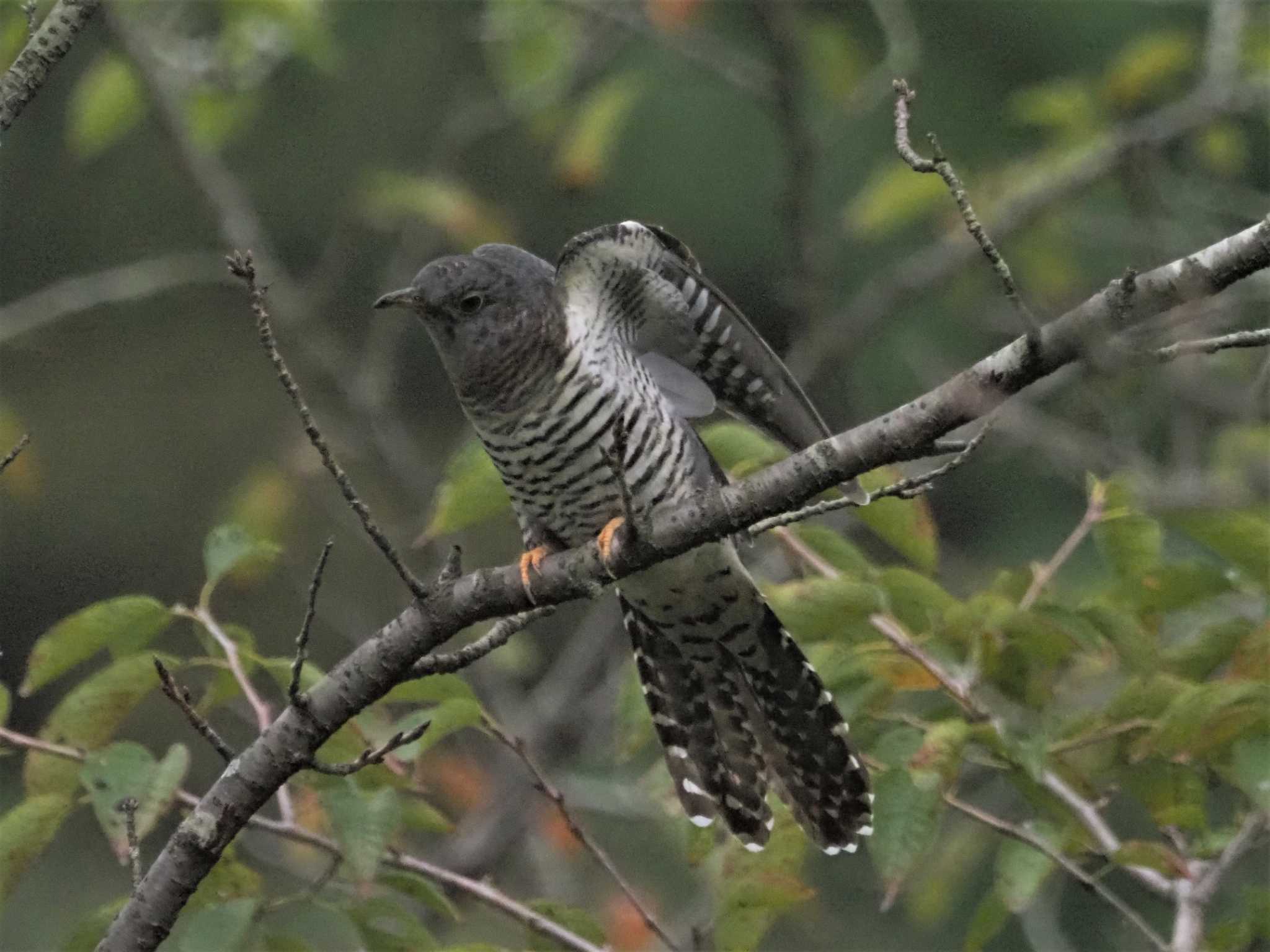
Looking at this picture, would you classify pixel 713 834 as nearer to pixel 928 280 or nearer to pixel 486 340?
pixel 486 340

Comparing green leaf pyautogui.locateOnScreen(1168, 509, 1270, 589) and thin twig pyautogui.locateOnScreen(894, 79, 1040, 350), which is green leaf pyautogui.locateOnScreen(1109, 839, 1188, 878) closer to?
green leaf pyautogui.locateOnScreen(1168, 509, 1270, 589)

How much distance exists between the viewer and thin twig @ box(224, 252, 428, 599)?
1.65 metres

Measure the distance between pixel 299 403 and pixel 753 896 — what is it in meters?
0.87

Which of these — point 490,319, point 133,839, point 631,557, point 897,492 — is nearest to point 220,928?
point 133,839

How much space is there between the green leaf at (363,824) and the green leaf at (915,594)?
76 centimetres

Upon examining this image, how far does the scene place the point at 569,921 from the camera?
2201 millimetres

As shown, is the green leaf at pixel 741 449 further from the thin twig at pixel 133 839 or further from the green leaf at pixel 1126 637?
the thin twig at pixel 133 839

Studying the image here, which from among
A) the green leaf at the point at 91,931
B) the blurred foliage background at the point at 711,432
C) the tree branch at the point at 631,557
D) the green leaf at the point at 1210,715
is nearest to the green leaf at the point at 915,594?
the blurred foliage background at the point at 711,432

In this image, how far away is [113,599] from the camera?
2115 mm

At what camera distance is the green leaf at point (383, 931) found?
2.05 meters

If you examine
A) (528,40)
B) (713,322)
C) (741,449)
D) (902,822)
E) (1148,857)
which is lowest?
(1148,857)

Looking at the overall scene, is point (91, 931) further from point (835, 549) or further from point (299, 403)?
point (835, 549)

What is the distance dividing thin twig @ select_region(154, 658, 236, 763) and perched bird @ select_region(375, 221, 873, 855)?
835 mm

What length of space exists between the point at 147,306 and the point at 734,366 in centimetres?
717
